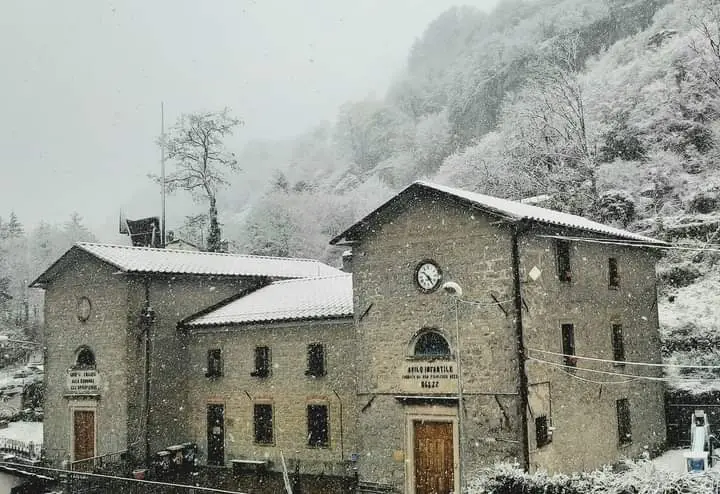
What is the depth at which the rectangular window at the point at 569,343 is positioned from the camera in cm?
1807

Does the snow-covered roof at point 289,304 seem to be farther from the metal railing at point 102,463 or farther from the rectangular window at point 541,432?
the rectangular window at point 541,432

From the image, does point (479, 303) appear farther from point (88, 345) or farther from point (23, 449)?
point (23, 449)

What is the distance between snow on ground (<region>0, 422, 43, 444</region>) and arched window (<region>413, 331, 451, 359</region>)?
73.2ft

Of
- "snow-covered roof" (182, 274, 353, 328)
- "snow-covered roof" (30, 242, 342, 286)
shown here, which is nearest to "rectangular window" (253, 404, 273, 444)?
"snow-covered roof" (182, 274, 353, 328)

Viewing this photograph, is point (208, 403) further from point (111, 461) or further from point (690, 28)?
point (690, 28)

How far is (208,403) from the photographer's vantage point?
24.8 meters

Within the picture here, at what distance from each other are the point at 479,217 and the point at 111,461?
53.8ft

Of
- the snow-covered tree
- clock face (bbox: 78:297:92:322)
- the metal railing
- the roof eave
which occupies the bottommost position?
the metal railing

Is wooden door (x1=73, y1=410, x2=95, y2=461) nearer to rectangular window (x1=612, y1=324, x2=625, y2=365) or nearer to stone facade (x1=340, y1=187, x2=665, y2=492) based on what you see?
stone facade (x1=340, y1=187, x2=665, y2=492)

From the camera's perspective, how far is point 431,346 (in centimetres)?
1748

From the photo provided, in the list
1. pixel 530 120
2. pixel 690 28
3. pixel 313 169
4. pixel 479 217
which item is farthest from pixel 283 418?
pixel 313 169

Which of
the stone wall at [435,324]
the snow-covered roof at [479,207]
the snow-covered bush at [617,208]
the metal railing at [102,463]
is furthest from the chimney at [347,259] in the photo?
the snow-covered bush at [617,208]

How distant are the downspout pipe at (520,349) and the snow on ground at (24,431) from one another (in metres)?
24.9

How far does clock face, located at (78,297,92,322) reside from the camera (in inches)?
1019
